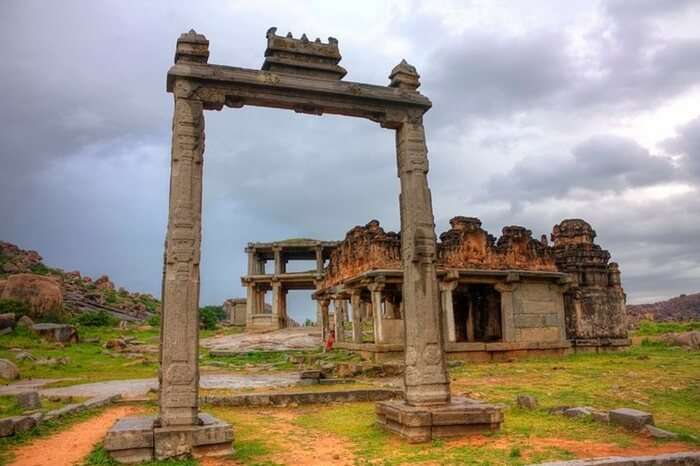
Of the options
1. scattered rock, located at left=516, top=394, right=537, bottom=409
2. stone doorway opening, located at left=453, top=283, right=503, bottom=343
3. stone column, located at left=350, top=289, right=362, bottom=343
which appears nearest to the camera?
scattered rock, located at left=516, top=394, right=537, bottom=409

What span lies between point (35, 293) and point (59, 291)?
142 centimetres

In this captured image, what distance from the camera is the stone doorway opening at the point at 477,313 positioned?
22.1 m

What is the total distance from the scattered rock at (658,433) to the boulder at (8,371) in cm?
1433

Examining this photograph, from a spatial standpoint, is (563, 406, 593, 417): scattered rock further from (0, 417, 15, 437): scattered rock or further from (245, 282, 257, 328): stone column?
(245, 282, 257, 328): stone column

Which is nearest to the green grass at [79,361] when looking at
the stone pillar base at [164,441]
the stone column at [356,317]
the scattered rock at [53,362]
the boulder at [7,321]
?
the scattered rock at [53,362]

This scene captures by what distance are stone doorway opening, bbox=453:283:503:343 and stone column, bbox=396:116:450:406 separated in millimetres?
14608

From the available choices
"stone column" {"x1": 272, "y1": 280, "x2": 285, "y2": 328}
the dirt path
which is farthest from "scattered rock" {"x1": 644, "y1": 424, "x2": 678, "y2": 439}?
"stone column" {"x1": 272, "y1": 280, "x2": 285, "y2": 328}

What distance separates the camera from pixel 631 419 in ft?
23.7

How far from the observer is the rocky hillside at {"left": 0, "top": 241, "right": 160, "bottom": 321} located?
87.7 feet

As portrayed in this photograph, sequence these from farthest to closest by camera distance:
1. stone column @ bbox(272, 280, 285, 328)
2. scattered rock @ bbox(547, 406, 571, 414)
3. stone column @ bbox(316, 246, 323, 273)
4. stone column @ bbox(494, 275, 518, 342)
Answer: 1. stone column @ bbox(272, 280, 285, 328)
2. stone column @ bbox(316, 246, 323, 273)
3. stone column @ bbox(494, 275, 518, 342)
4. scattered rock @ bbox(547, 406, 571, 414)

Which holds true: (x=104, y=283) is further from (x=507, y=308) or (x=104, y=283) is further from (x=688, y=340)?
(x=688, y=340)

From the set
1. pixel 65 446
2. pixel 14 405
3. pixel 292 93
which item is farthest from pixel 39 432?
pixel 292 93

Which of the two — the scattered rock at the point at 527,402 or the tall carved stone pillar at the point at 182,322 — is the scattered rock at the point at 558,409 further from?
the tall carved stone pillar at the point at 182,322

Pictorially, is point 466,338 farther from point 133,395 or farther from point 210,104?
point 210,104
